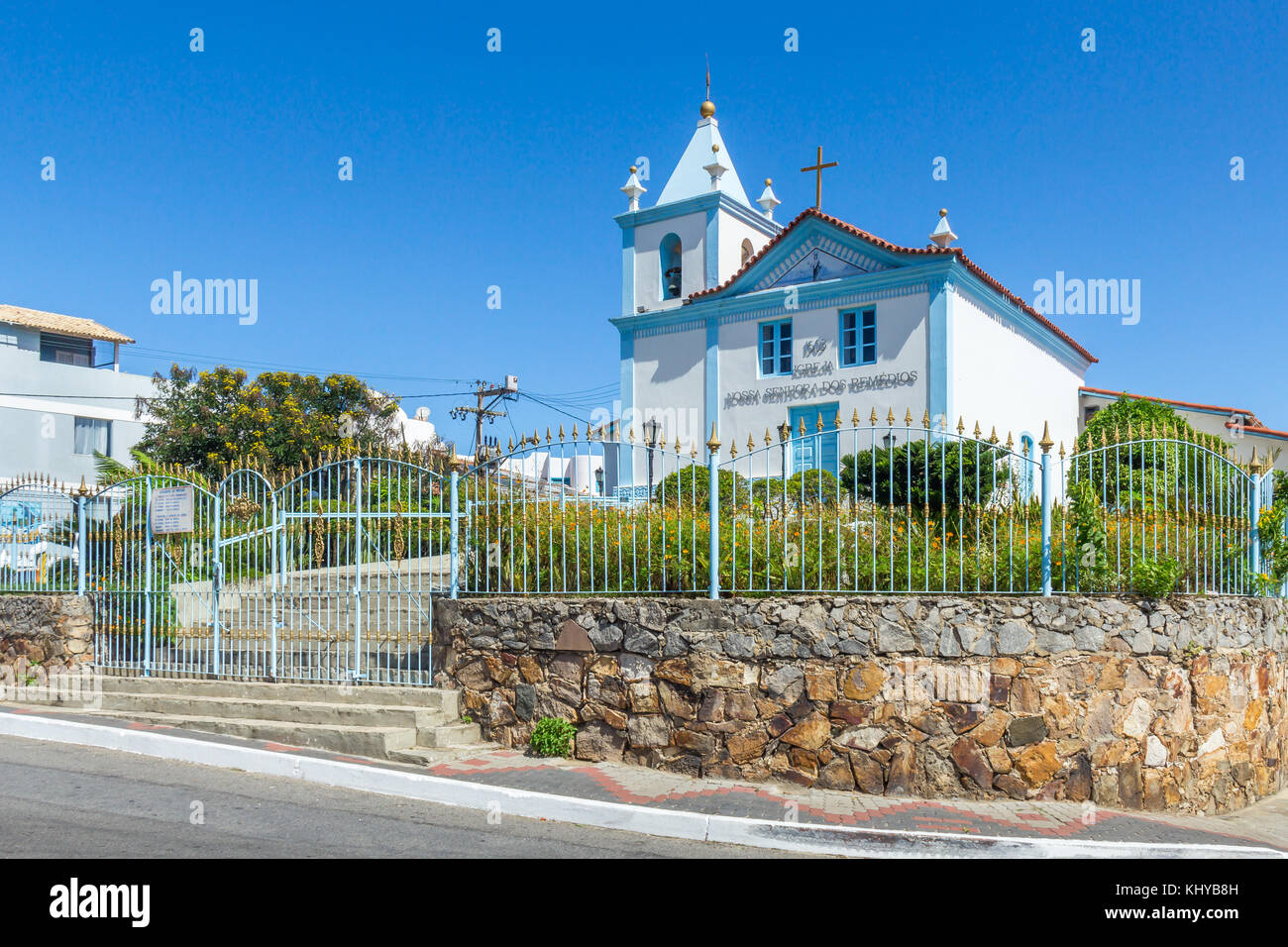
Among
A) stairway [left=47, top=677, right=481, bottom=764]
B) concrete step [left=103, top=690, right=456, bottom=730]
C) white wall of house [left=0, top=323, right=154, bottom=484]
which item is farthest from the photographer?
white wall of house [left=0, top=323, right=154, bottom=484]

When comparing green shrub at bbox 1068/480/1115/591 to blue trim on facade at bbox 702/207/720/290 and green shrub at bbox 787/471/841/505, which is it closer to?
green shrub at bbox 787/471/841/505

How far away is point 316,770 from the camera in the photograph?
7742 millimetres

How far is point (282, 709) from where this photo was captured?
9.08 meters

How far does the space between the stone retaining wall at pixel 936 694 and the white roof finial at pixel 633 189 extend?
17636 millimetres


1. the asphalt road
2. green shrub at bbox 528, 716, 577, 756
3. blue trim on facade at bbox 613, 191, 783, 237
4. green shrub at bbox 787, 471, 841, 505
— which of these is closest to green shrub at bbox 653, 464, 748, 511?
green shrub at bbox 787, 471, 841, 505

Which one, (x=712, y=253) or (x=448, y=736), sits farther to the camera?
(x=712, y=253)

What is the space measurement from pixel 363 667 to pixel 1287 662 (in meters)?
8.88

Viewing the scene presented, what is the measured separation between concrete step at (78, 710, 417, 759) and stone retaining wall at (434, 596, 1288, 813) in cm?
159

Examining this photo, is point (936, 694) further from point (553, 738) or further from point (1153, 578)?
point (553, 738)

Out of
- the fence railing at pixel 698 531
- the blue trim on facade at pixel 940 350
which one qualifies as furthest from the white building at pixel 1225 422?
the fence railing at pixel 698 531

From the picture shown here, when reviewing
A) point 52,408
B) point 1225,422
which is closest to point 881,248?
point 1225,422

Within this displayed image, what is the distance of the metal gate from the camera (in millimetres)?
9266

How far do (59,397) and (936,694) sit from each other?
31931mm

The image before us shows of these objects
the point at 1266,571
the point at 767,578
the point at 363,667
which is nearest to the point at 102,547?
the point at 363,667
